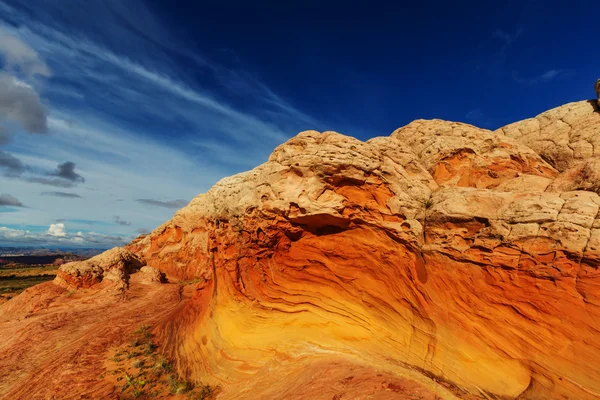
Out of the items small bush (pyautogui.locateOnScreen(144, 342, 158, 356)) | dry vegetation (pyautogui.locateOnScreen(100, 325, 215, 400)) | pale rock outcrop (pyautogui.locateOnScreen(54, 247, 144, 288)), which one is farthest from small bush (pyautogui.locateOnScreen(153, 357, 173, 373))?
pale rock outcrop (pyautogui.locateOnScreen(54, 247, 144, 288))

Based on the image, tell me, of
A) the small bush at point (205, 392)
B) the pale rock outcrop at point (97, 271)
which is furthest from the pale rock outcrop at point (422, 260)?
the pale rock outcrop at point (97, 271)

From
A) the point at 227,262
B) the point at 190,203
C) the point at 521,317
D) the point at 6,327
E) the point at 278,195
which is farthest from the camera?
the point at 190,203

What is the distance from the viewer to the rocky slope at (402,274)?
28.5ft

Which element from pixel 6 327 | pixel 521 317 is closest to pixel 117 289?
pixel 6 327

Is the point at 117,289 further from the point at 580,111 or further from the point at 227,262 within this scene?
the point at 580,111

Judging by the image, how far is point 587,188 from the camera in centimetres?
985

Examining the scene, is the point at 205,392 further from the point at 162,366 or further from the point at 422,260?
the point at 422,260

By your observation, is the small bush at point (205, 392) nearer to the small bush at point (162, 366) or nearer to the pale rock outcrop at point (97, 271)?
the small bush at point (162, 366)

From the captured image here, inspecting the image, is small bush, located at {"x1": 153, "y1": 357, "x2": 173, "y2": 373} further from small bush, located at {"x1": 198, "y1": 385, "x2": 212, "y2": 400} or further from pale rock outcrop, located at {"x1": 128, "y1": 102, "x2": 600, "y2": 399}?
small bush, located at {"x1": 198, "y1": 385, "x2": 212, "y2": 400}

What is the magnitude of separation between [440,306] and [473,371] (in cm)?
213

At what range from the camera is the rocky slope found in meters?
8.67

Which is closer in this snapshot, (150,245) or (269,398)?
(269,398)

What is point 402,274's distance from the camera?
446 inches

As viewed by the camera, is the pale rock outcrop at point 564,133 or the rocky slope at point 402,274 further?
the pale rock outcrop at point 564,133
